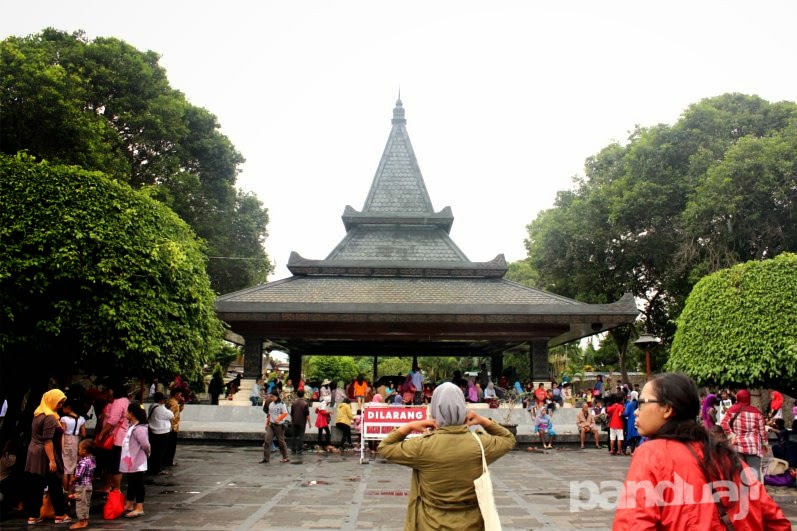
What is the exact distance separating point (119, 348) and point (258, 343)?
12211 mm

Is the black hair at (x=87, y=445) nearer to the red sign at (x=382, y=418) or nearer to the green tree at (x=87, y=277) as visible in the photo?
the green tree at (x=87, y=277)

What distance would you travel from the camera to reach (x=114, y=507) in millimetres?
7531

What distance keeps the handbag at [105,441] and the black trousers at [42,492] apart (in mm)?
862

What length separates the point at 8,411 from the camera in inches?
379

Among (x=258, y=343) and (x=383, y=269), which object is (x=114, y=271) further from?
(x=383, y=269)

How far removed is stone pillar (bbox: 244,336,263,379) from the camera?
19.9m

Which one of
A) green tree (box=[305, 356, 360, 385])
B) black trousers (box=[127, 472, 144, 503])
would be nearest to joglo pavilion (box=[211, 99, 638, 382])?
black trousers (box=[127, 472, 144, 503])

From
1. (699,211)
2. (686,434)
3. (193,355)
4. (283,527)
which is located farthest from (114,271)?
(699,211)

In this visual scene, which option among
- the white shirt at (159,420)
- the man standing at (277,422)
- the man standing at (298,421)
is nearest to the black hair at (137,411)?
the white shirt at (159,420)

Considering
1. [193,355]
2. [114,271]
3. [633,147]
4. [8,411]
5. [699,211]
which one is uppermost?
[633,147]

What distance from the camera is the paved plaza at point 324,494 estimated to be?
7270 millimetres

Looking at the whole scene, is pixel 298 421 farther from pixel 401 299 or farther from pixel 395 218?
pixel 395 218

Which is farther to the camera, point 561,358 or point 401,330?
point 561,358

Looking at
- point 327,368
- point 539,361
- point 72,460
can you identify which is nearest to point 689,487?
point 72,460
